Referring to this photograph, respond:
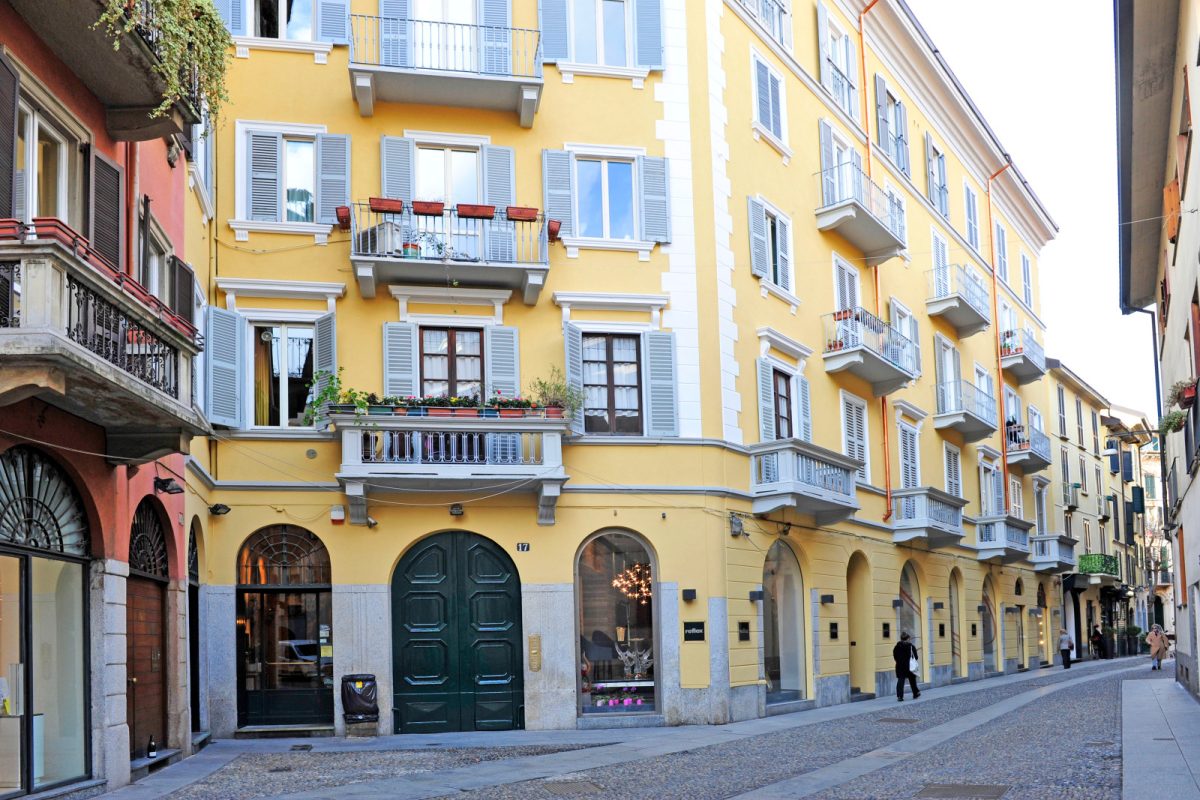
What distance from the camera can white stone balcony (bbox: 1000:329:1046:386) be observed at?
42.0m

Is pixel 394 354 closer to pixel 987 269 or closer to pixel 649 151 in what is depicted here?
pixel 649 151

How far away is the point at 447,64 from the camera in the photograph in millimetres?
22188

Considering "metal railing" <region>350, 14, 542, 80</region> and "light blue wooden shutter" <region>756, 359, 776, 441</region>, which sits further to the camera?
"light blue wooden shutter" <region>756, 359, 776, 441</region>

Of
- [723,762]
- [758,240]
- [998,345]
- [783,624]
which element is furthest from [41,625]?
[998,345]

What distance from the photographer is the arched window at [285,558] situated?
69.2 ft

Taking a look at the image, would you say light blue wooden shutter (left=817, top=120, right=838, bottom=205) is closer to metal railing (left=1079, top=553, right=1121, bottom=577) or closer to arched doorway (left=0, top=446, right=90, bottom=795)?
arched doorway (left=0, top=446, right=90, bottom=795)

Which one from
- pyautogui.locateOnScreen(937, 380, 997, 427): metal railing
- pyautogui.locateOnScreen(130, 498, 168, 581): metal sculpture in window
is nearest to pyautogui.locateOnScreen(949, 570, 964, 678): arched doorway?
pyautogui.locateOnScreen(937, 380, 997, 427): metal railing

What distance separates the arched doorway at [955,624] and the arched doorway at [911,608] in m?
2.58

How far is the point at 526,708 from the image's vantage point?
2122 centimetres

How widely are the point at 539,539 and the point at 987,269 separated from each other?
956 inches

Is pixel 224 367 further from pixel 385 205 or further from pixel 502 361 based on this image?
pixel 502 361

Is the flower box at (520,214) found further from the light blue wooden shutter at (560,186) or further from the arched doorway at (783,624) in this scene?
the arched doorway at (783,624)

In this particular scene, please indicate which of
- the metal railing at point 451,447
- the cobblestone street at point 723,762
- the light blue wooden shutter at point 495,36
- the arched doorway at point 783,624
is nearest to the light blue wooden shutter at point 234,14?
the light blue wooden shutter at point 495,36

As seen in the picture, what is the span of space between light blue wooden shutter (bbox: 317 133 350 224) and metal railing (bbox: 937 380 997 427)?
62.8ft
